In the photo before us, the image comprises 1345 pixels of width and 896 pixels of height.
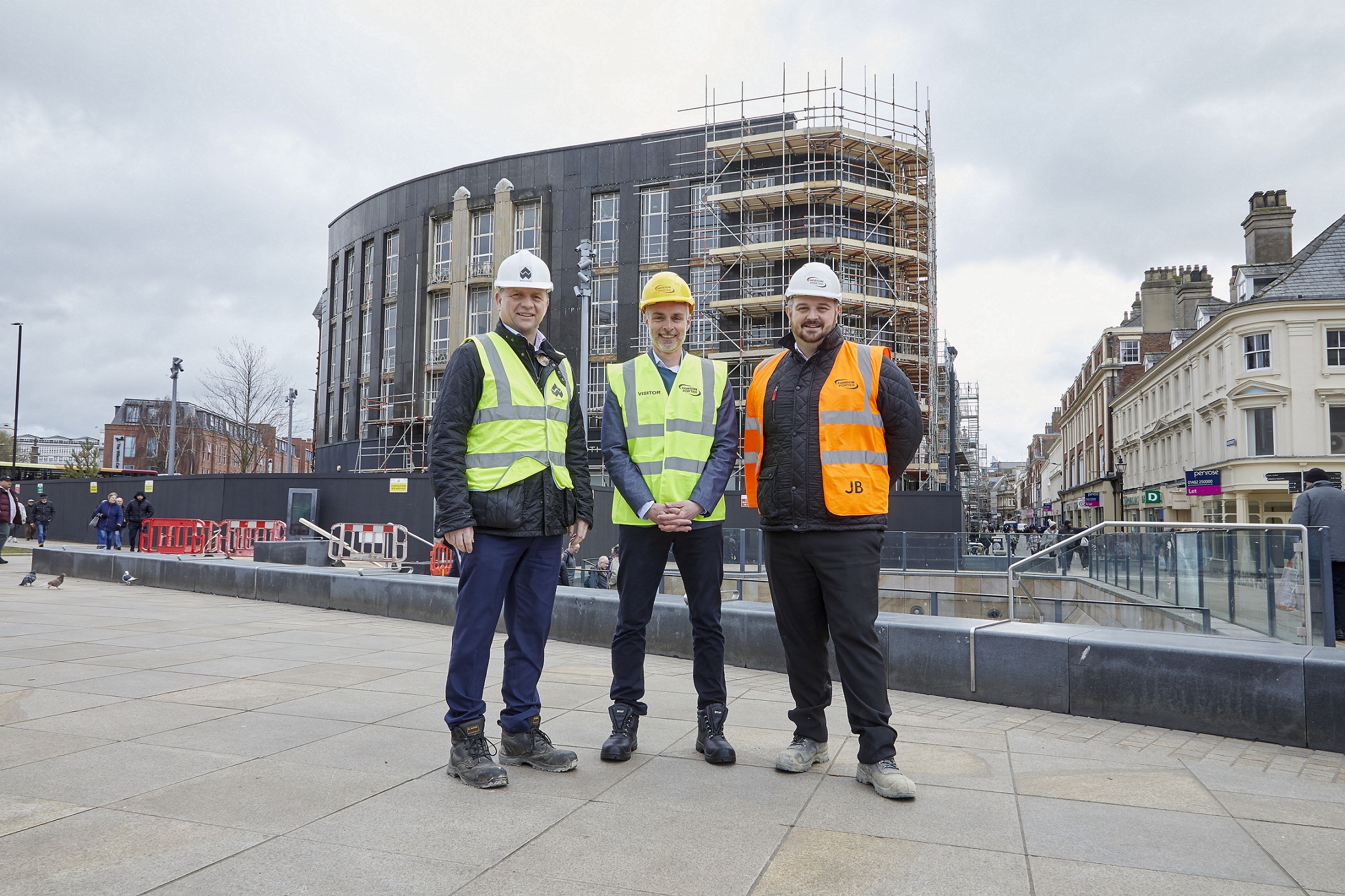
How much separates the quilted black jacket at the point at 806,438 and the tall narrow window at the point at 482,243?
38.9 m

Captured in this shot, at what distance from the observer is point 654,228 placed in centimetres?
3806

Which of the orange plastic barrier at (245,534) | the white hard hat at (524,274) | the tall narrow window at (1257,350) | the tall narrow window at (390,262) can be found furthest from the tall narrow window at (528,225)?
the white hard hat at (524,274)

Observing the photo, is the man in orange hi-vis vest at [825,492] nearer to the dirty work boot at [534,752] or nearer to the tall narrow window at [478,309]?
the dirty work boot at [534,752]

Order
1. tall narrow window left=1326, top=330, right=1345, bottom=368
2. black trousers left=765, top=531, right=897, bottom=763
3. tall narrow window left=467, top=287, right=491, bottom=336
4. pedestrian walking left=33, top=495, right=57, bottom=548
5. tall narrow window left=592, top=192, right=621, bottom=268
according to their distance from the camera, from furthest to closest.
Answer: tall narrow window left=467, top=287, right=491, bottom=336, tall narrow window left=592, top=192, right=621, bottom=268, tall narrow window left=1326, top=330, right=1345, bottom=368, pedestrian walking left=33, top=495, right=57, bottom=548, black trousers left=765, top=531, right=897, bottom=763

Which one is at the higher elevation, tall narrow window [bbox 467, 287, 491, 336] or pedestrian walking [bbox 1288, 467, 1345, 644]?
tall narrow window [bbox 467, 287, 491, 336]

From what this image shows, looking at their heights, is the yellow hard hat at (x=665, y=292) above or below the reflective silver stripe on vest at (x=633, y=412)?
above

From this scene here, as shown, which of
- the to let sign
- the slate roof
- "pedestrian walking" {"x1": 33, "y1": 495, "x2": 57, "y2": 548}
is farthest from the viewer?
the to let sign

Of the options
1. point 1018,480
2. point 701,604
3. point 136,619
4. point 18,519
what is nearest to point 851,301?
point 18,519

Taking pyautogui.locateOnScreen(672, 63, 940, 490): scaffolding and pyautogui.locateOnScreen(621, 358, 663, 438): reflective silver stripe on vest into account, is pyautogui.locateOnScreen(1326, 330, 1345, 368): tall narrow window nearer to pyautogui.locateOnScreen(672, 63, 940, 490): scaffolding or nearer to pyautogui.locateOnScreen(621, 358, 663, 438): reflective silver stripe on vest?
pyautogui.locateOnScreen(672, 63, 940, 490): scaffolding

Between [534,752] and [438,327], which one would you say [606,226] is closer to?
[438,327]

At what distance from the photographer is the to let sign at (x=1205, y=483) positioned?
34094mm

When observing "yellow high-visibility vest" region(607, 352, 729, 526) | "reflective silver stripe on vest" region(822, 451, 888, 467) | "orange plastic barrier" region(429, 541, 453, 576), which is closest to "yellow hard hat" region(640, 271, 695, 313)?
"yellow high-visibility vest" region(607, 352, 729, 526)

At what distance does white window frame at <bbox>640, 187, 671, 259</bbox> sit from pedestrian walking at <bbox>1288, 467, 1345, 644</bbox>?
30904mm

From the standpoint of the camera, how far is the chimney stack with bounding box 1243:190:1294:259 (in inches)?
1506
